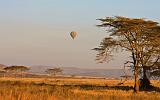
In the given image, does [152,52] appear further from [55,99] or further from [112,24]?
[55,99]

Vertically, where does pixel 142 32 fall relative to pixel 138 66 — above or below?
above

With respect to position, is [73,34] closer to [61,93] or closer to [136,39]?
[136,39]

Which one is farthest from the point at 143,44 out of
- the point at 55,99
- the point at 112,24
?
the point at 55,99

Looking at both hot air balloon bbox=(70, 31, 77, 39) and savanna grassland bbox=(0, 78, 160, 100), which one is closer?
savanna grassland bbox=(0, 78, 160, 100)

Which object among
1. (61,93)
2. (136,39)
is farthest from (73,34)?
(61,93)

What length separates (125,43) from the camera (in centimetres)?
4072

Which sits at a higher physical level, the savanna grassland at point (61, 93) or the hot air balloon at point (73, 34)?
the hot air balloon at point (73, 34)

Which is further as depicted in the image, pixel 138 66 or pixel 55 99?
pixel 138 66

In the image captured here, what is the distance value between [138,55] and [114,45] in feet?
9.89

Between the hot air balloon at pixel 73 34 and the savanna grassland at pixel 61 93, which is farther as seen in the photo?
the hot air balloon at pixel 73 34

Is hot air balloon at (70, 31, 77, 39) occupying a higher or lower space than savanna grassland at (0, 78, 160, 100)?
higher

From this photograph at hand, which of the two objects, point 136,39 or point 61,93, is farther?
point 136,39

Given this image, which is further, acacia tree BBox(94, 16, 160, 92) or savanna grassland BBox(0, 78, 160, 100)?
acacia tree BBox(94, 16, 160, 92)

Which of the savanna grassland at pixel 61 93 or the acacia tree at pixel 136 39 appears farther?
the acacia tree at pixel 136 39
